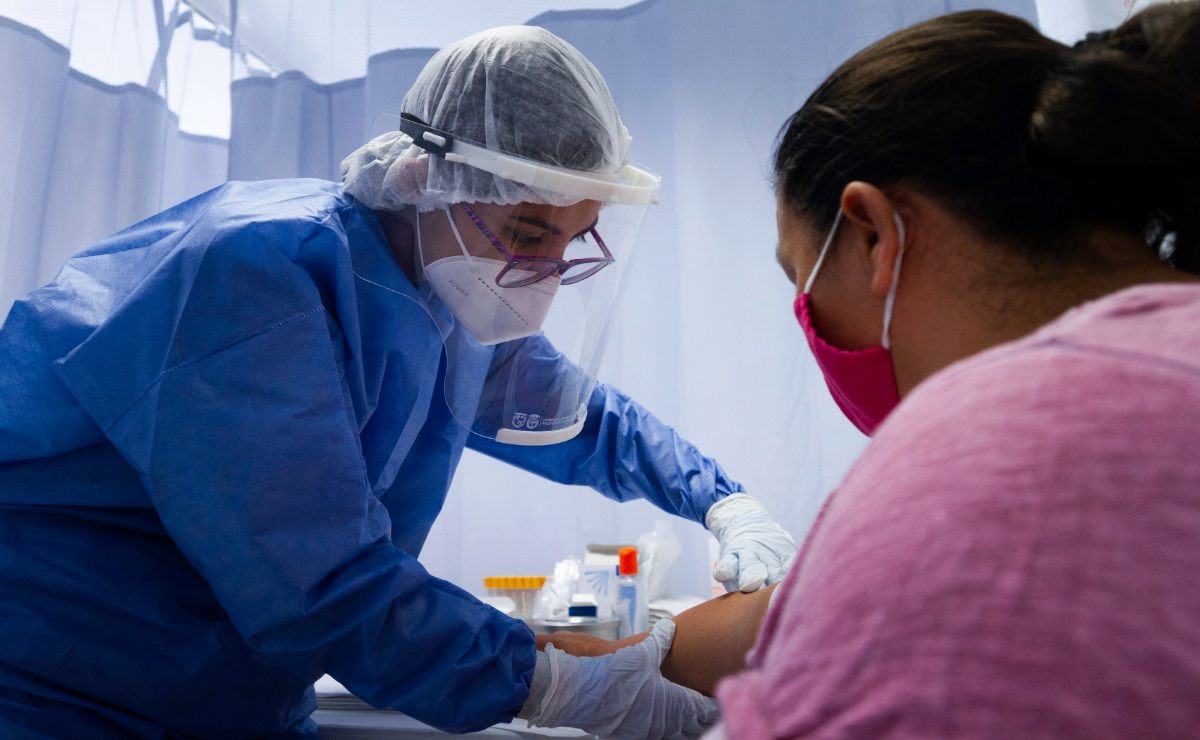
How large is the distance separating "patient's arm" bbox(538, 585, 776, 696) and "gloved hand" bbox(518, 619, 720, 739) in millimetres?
29

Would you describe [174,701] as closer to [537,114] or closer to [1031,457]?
[537,114]

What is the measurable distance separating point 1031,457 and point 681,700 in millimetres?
834

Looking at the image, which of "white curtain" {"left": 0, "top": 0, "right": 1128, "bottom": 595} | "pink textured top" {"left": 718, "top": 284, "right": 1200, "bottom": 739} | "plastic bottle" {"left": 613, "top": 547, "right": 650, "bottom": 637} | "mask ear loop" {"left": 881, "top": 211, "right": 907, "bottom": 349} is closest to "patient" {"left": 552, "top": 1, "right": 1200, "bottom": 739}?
"pink textured top" {"left": 718, "top": 284, "right": 1200, "bottom": 739}

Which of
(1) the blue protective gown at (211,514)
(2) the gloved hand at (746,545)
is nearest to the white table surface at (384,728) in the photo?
(1) the blue protective gown at (211,514)

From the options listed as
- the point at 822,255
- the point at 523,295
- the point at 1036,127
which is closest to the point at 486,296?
the point at 523,295

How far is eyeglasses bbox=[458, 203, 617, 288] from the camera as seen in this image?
125 cm

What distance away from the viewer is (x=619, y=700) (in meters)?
1.05

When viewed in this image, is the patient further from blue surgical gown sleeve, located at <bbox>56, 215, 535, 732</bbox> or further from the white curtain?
the white curtain

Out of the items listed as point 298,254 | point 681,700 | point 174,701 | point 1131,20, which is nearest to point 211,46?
point 298,254

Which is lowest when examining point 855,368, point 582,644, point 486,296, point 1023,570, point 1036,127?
point 582,644

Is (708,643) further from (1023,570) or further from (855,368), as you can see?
(1023,570)

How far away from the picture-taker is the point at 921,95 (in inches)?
26.7

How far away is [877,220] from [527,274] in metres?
0.65

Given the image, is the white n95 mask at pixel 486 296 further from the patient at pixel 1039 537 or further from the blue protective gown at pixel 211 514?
the patient at pixel 1039 537
